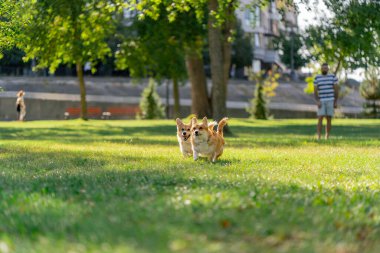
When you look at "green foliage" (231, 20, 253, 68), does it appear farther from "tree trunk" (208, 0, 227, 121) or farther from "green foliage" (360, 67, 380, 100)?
"tree trunk" (208, 0, 227, 121)

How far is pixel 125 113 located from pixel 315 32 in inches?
2032

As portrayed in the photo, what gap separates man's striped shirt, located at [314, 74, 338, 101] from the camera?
22484mm

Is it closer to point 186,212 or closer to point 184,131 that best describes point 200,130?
point 184,131

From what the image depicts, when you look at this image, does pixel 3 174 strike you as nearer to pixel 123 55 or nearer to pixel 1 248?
pixel 1 248

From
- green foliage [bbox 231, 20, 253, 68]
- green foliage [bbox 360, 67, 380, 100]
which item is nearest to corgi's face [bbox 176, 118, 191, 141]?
green foliage [bbox 360, 67, 380, 100]

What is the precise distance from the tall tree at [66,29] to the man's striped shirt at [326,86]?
611 centimetres

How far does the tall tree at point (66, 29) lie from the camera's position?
2695cm

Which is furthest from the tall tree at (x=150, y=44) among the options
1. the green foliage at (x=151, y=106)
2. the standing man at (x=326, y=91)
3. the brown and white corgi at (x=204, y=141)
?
the brown and white corgi at (x=204, y=141)

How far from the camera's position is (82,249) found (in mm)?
5676

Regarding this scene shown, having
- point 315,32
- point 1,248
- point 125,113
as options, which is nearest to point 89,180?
point 1,248

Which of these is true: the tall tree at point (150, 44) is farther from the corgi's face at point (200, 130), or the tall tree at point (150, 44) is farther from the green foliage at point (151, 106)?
the corgi's face at point (200, 130)

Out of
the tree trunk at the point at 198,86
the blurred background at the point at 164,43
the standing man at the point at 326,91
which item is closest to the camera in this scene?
the standing man at the point at 326,91

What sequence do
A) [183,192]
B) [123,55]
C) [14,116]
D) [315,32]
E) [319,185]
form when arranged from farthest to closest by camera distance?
[14,116]
[123,55]
[315,32]
[319,185]
[183,192]

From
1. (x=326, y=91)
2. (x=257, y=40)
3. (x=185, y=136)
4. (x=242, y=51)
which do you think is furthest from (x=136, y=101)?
(x=185, y=136)
